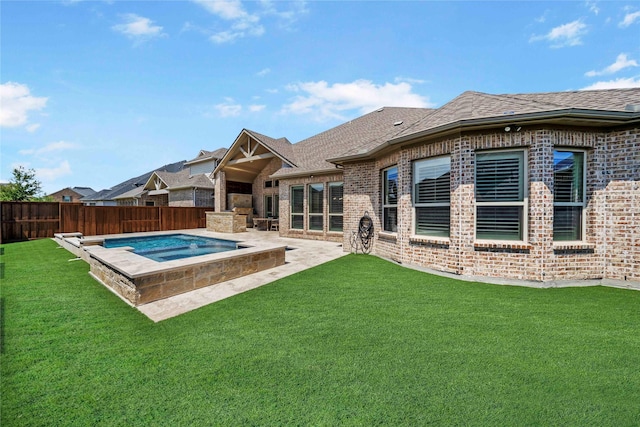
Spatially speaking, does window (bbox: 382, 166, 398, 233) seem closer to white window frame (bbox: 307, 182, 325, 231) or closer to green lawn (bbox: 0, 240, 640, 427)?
green lawn (bbox: 0, 240, 640, 427)

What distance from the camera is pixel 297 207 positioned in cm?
1337

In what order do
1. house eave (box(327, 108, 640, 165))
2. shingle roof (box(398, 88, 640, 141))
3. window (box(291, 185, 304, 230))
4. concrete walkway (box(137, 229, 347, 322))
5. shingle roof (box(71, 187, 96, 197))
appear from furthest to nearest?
shingle roof (box(71, 187, 96, 197)) < window (box(291, 185, 304, 230)) < shingle roof (box(398, 88, 640, 141)) < house eave (box(327, 108, 640, 165)) < concrete walkway (box(137, 229, 347, 322))

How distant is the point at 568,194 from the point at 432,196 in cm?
274

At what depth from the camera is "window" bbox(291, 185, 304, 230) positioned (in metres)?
13.2

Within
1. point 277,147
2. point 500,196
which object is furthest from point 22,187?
point 500,196

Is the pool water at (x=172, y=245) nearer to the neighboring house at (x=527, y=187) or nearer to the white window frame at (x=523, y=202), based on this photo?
the neighboring house at (x=527, y=187)

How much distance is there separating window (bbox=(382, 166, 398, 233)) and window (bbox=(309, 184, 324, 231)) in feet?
13.2

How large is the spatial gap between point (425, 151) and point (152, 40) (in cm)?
911

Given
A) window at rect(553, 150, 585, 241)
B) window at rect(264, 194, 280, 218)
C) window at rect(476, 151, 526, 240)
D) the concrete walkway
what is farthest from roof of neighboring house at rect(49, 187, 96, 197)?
window at rect(553, 150, 585, 241)

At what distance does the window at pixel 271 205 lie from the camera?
18625mm

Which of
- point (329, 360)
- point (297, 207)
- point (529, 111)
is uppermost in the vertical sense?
point (529, 111)

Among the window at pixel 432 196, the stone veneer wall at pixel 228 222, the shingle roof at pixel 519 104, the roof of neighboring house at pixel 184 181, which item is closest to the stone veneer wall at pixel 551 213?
the window at pixel 432 196

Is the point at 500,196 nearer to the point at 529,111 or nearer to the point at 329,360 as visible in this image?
the point at 529,111

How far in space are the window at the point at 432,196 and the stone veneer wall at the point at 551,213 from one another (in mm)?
292
